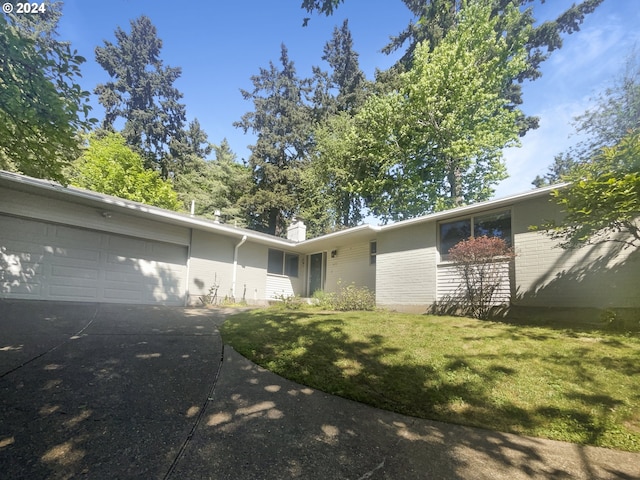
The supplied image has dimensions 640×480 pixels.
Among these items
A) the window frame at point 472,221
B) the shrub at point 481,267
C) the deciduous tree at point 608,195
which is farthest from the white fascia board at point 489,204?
the shrub at point 481,267

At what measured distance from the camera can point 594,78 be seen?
18.9 meters

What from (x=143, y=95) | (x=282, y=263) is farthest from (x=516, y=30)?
(x=143, y=95)

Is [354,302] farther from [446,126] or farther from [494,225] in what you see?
[446,126]

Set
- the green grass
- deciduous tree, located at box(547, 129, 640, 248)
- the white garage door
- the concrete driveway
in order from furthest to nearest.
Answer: the white garage door → deciduous tree, located at box(547, 129, 640, 248) → the green grass → the concrete driveway

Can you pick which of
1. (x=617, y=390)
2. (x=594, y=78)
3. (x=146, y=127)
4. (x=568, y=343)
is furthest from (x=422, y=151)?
(x=146, y=127)

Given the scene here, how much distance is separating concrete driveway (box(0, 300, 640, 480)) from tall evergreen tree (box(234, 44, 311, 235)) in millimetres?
22127

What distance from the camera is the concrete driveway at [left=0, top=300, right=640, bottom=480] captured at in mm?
2357

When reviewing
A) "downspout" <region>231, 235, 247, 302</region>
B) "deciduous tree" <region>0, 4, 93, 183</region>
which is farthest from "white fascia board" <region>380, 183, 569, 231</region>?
"deciduous tree" <region>0, 4, 93, 183</region>

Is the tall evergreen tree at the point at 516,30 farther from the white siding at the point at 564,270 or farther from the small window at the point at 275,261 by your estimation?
the white siding at the point at 564,270

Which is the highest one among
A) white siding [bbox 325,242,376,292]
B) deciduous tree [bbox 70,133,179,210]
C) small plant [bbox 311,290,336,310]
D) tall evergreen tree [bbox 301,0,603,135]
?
tall evergreen tree [bbox 301,0,603,135]

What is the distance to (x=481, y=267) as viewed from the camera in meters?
8.41

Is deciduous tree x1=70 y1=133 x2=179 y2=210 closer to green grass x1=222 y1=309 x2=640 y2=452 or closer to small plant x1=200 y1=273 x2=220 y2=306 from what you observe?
small plant x1=200 y1=273 x2=220 y2=306

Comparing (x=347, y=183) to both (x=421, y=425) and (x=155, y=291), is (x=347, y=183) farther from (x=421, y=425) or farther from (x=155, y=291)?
(x=421, y=425)

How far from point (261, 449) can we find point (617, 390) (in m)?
4.22
